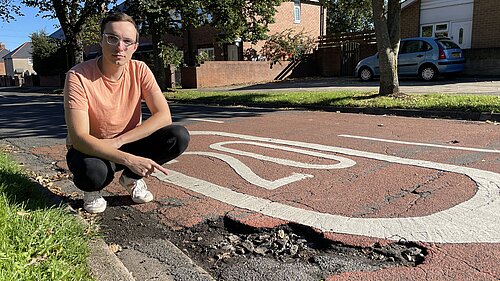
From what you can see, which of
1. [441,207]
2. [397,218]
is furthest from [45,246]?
[441,207]

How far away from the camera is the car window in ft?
56.4

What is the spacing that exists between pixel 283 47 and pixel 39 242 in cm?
2561

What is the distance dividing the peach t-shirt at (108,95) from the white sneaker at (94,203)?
0.50m

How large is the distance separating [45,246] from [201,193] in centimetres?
170

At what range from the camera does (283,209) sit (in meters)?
3.40

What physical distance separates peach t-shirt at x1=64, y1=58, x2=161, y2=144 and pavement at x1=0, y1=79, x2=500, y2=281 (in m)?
0.76

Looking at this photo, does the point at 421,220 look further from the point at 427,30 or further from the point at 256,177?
the point at 427,30

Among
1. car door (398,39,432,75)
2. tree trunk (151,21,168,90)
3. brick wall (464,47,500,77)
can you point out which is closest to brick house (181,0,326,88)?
tree trunk (151,21,168,90)

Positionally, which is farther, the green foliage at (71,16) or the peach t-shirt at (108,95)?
the green foliage at (71,16)

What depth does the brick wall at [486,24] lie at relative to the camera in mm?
19891

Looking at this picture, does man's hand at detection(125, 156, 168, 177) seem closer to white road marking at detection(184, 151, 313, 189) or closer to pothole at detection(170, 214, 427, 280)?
pothole at detection(170, 214, 427, 280)

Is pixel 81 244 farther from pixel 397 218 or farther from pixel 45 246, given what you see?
pixel 397 218

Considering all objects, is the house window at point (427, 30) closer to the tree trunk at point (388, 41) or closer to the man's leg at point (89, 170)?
the tree trunk at point (388, 41)

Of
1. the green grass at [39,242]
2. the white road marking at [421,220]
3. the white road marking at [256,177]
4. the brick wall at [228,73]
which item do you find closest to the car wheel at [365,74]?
the brick wall at [228,73]
